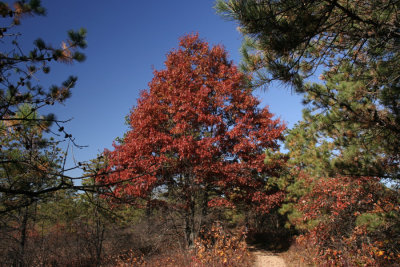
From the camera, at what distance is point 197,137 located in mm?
10867

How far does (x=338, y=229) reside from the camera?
943 centimetres

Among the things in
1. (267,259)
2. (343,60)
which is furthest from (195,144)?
(267,259)

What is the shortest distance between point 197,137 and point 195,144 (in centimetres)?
109

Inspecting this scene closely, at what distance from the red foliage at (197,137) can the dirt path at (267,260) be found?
8.64 feet

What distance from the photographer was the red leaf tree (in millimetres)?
9875

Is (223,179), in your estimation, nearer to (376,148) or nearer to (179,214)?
(179,214)

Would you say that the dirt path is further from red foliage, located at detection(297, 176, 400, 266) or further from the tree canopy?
the tree canopy

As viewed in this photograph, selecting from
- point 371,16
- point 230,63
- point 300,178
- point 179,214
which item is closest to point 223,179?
point 179,214

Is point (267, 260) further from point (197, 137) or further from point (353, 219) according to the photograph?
point (197, 137)

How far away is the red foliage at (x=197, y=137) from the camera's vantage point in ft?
32.3

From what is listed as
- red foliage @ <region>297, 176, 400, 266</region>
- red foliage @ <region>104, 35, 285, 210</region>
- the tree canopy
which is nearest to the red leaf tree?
red foliage @ <region>104, 35, 285, 210</region>

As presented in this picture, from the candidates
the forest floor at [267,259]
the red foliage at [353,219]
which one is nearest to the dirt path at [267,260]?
the forest floor at [267,259]

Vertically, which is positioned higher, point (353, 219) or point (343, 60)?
point (343, 60)

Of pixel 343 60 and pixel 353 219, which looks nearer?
pixel 343 60
